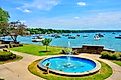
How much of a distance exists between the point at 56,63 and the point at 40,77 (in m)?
7.83

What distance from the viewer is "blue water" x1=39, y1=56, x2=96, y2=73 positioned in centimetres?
2259

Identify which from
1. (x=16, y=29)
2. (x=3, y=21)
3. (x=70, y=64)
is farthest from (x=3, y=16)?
(x=70, y=64)

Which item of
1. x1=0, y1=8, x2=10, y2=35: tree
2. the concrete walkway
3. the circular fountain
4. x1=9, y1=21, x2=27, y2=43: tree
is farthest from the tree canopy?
the concrete walkway

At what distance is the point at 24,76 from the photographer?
59.4 ft

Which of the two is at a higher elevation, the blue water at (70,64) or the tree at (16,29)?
the tree at (16,29)

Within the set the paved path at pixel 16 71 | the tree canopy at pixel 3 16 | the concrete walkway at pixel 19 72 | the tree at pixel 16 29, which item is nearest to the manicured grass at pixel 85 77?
the concrete walkway at pixel 19 72

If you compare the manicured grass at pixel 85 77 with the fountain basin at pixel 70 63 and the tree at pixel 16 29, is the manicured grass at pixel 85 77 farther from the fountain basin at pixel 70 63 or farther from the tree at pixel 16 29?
the tree at pixel 16 29

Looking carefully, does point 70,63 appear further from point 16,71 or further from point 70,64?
point 16,71

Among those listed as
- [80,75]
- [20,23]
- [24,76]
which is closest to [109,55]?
Answer: [80,75]

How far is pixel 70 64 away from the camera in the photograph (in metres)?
24.8

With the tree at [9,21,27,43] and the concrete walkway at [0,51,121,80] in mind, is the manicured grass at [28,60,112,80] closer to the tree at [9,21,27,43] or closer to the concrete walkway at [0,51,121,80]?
the concrete walkway at [0,51,121,80]

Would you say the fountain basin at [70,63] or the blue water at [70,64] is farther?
the blue water at [70,64]

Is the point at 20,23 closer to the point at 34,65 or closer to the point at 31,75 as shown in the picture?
the point at 34,65

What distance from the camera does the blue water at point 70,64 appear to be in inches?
890
